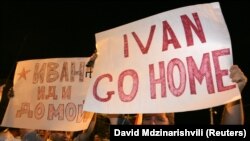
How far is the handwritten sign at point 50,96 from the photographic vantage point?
419cm

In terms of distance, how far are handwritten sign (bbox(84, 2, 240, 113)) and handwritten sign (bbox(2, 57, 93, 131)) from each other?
48.0 inches

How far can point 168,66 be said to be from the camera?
9.04ft

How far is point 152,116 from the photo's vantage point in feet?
9.91

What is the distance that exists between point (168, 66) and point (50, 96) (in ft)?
6.20

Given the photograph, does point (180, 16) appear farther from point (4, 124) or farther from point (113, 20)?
point (113, 20)

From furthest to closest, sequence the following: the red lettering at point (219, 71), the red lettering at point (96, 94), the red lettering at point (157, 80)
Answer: the red lettering at point (96, 94), the red lettering at point (157, 80), the red lettering at point (219, 71)

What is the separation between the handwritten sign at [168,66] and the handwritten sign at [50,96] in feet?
4.00

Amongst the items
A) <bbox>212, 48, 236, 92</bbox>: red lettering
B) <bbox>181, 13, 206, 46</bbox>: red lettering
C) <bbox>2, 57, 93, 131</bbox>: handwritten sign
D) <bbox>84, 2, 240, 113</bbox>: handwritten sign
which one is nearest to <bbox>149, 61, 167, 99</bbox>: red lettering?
<bbox>84, 2, 240, 113</bbox>: handwritten sign

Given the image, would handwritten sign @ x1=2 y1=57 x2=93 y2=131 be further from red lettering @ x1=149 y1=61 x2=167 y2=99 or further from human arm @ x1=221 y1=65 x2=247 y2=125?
human arm @ x1=221 y1=65 x2=247 y2=125

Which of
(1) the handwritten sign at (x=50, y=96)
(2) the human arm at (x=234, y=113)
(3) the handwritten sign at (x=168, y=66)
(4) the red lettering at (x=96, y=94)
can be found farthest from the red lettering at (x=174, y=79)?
(1) the handwritten sign at (x=50, y=96)

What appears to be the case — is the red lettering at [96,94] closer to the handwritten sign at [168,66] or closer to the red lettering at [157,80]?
the handwritten sign at [168,66]

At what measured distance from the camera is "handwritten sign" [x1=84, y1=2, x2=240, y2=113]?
2.60 meters

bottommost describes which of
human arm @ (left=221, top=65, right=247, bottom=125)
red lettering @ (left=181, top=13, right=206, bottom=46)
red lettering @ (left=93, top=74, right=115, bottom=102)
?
human arm @ (left=221, top=65, right=247, bottom=125)

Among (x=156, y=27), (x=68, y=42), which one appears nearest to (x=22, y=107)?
(x=156, y=27)
